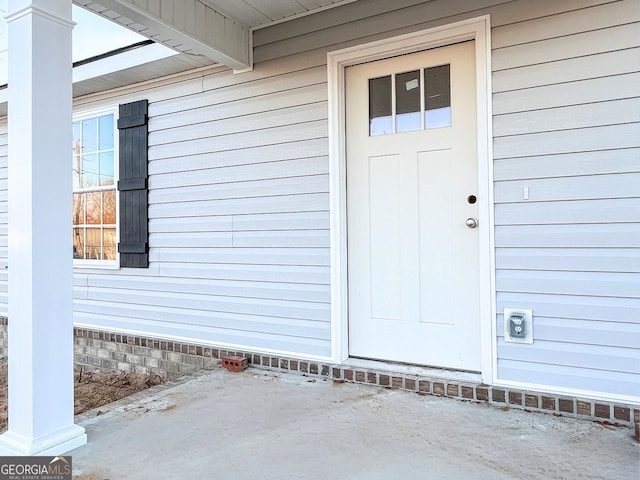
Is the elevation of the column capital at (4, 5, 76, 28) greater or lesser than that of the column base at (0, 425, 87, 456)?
greater

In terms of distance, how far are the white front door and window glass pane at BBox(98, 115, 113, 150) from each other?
2413mm

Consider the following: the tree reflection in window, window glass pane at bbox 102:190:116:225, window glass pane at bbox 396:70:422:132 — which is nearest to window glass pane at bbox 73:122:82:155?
the tree reflection in window

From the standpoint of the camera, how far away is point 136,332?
3.95 meters

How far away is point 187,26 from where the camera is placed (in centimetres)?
288

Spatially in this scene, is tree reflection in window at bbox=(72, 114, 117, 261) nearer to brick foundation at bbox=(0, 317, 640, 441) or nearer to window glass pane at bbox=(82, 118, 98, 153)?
window glass pane at bbox=(82, 118, 98, 153)

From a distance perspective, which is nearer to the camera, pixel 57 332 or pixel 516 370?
pixel 57 332

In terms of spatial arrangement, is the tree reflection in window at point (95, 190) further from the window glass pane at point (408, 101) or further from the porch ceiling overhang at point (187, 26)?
the window glass pane at point (408, 101)

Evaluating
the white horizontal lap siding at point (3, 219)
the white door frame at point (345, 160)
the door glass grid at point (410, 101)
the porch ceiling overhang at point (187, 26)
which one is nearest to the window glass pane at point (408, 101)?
the door glass grid at point (410, 101)

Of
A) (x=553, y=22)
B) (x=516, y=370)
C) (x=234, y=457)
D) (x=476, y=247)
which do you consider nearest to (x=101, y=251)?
(x=234, y=457)

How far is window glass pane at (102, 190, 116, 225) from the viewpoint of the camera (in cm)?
417

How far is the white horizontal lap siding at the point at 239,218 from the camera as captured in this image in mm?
3098

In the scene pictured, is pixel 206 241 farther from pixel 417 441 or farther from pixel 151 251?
pixel 417 441

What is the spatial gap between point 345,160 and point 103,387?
277 centimetres

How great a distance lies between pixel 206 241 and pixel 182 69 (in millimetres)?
1372
